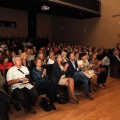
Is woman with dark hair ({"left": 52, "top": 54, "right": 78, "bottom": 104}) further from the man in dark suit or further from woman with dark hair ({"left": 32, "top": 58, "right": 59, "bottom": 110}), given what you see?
the man in dark suit

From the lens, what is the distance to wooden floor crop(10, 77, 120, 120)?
11.7ft

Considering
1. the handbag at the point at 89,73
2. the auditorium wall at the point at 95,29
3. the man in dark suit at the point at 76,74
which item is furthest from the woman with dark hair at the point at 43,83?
the auditorium wall at the point at 95,29

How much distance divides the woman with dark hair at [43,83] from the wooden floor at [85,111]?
A: 30cm

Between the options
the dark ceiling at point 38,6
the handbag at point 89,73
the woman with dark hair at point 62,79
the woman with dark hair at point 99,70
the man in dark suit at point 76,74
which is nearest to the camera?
the woman with dark hair at point 62,79

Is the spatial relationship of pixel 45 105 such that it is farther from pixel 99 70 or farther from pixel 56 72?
pixel 99 70

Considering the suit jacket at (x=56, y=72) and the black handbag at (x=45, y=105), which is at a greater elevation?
the suit jacket at (x=56, y=72)

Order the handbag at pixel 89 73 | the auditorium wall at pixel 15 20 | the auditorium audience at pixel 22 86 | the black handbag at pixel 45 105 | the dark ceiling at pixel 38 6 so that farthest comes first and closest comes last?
1. the auditorium wall at pixel 15 20
2. the dark ceiling at pixel 38 6
3. the handbag at pixel 89 73
4. the black handbag at pixel 45 105
5. the auditorium audience at pixel 22 86

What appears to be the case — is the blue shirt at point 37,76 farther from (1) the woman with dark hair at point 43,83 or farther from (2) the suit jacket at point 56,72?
(2) the suit jacket at point 56,72

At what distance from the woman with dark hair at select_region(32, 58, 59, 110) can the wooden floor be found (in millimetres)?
304

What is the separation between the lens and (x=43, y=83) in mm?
4035

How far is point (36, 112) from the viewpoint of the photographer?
150 inches

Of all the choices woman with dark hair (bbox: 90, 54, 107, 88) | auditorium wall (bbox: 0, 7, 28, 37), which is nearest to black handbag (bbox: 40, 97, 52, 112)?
woman with dark hair (bbox: 90, 54, 107, 88)

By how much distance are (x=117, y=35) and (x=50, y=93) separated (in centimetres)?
865

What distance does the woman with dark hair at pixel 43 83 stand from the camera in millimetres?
3949
